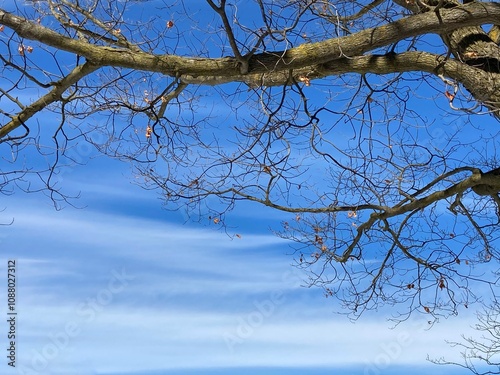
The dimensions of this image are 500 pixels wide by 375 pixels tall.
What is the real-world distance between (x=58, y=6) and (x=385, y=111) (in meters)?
3.35

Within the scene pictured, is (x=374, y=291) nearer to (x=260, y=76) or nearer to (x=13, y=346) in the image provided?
(x=260, y=76)

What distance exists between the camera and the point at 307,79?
5.09 meters

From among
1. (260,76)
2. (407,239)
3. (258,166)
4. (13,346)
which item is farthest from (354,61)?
(13,346)

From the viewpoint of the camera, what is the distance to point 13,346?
5.64 metres

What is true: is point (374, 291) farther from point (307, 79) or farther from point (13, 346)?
point (13, 346)

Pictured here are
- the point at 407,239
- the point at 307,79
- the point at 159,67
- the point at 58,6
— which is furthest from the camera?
the point at 407,239

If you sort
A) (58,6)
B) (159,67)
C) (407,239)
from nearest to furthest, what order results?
(159,67)
(58,6)
(407,239)

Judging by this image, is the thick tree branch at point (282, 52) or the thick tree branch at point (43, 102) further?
the thick tree branch at point (43, 102)

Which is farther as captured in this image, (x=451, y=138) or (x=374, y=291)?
(x=374, y=291)

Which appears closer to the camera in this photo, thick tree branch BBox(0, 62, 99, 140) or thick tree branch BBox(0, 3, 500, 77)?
thick tree branch BBox(0, 3, 500, 77)

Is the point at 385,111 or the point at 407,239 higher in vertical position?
the point at 385,111

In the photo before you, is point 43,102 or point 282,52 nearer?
point 282,52

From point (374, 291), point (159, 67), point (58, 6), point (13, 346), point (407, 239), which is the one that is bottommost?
point (13, 346)

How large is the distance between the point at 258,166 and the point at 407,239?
2.19 meters
